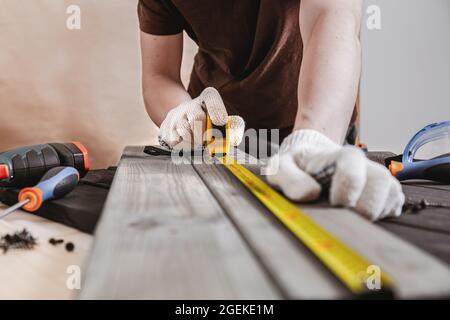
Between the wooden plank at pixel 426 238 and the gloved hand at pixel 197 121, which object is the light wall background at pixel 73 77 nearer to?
the gloved hand at pixel 197 121

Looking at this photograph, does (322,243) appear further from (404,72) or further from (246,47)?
(404,72)

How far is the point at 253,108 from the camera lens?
192 cm

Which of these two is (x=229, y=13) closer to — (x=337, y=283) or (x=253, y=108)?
(x=253, y=108)

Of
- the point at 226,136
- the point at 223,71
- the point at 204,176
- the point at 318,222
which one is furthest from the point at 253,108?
the point at 318,222

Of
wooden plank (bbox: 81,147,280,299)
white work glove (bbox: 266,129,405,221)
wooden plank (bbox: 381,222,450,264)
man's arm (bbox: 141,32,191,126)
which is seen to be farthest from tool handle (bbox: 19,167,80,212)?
man's arm (bbox: 141,32,191,126)

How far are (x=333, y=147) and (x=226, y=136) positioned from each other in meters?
0.57

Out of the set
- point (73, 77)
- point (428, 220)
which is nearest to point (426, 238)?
point (428, 220)

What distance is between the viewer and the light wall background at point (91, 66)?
202 centimetres

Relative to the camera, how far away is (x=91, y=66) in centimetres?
217

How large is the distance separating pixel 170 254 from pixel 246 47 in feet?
4.45

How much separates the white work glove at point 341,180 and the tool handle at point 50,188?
486 mm

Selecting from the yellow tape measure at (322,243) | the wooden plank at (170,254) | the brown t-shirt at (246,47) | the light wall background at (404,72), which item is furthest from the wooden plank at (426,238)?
the light wall background at (404,72)

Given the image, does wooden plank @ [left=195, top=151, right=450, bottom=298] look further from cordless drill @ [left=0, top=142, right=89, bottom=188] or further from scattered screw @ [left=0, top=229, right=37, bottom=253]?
cordless drill @ [left=0, top=142, right=89, bottom=188]

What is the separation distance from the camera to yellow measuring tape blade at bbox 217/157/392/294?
0.40 m
